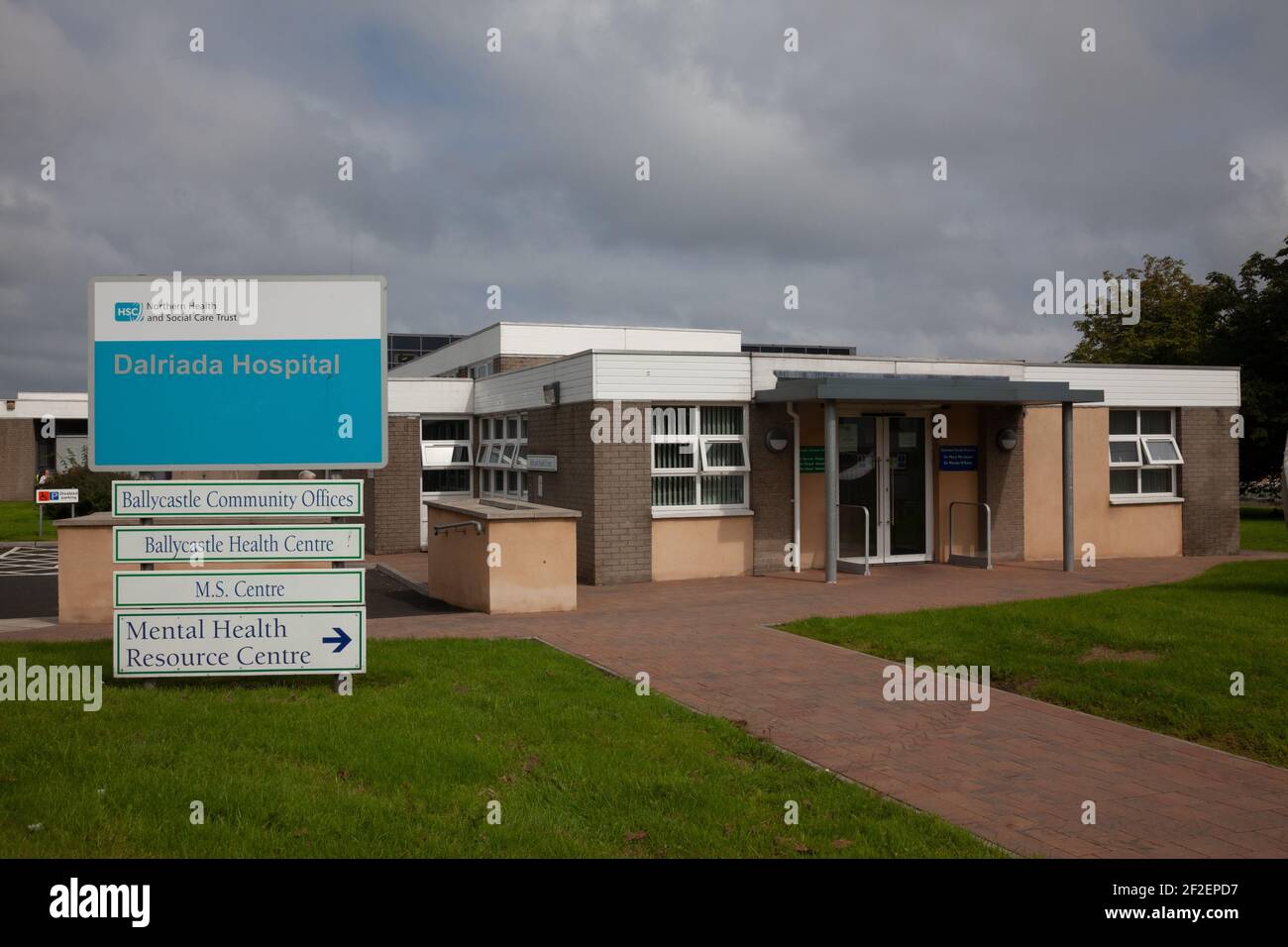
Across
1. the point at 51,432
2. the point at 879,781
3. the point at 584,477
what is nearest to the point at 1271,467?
the point at 584,477

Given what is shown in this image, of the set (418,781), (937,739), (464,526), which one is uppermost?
(464,526)

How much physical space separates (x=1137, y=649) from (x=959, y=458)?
28.9ft

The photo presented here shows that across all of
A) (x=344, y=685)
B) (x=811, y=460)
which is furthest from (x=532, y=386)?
(x=344, y=685)

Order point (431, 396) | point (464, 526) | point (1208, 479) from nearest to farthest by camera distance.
Result: 1. point (464, 526)
2. point (1208, 479)
3. point (431, 396)

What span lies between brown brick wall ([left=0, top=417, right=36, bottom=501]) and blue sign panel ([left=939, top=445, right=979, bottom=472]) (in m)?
41.7

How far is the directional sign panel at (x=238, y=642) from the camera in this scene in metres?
8.27

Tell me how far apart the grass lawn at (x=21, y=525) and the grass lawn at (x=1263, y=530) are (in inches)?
953

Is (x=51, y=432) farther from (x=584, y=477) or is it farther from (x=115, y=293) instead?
(x=115, y=293)

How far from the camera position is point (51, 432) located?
4641 centimetres

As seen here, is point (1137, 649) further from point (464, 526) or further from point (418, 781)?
point (464, 526)

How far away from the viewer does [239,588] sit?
27.6ft

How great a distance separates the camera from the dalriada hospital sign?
28.1 feet
